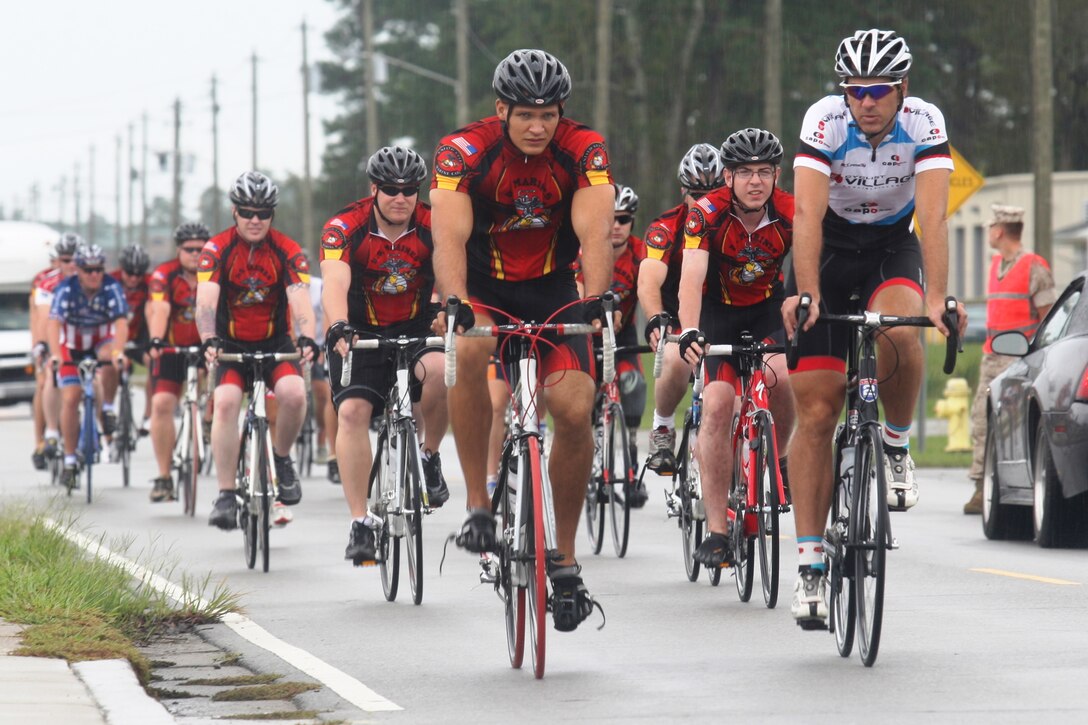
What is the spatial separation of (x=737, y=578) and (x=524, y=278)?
2.55 m

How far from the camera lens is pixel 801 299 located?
24.1 ft

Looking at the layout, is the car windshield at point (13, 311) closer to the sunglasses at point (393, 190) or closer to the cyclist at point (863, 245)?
the sunglasses at point (393, 190)

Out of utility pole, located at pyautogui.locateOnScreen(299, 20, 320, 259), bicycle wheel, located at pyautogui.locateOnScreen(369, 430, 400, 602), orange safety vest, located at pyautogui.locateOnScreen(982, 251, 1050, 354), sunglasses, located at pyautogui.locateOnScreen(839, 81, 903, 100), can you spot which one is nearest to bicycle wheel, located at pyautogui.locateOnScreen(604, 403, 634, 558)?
bicycle wheel, located at pyautogui.locateOnScreen(369, 430, 400, 602)

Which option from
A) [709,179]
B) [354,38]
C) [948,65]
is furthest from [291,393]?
[354,38]

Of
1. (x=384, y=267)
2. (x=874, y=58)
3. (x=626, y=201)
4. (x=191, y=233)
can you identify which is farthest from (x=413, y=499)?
(x=191, y=233)

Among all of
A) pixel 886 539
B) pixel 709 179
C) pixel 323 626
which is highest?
pixel 709 179

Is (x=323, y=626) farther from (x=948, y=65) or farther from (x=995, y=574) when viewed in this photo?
(x=948, y=65)

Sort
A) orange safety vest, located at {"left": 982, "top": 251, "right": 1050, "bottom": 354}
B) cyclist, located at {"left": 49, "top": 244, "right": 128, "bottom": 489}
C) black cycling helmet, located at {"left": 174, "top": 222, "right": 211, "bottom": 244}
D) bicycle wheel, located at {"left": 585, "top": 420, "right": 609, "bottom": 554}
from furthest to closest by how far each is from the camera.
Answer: cyclist, located at {"left": 49, "top": 244, "right": 128, "bottom": 489}, black cycling helmet, located at {"left": 174, "top": 222, "right": 211, "bottom": 244}, orange safety vest, located at {"left": 982, "top": 251, "right": 1050, "bottom": 354}, bicycle wheel, located at {"left": 585, "top": 420, "right": 609, "bottom": 554}

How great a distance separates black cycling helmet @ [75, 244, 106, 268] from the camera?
18047 millimetres

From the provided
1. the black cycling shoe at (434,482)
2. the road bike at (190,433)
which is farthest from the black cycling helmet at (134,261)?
the black cycling shoe at (434,482)

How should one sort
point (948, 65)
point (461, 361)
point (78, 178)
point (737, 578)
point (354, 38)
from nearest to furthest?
1. point (461, 361)
2. point (737, 578)
3. point (948, 65)
4. point (354, 38)
5. point (78, 178)

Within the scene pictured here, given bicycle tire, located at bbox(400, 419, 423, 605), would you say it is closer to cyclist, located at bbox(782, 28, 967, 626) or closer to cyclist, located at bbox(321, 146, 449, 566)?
cyclist, located at bbox(321, 146, 449, 566)

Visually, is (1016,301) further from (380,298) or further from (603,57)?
(603,57)

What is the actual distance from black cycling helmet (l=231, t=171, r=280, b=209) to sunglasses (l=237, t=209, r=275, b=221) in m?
0.03
